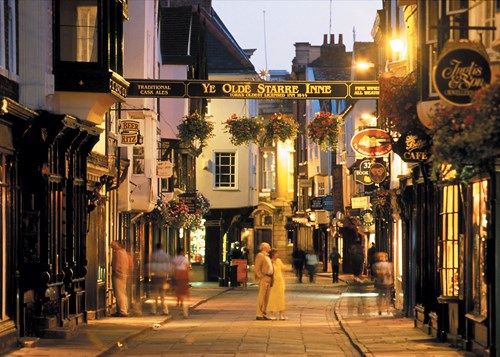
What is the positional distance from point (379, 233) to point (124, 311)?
47.5 feet

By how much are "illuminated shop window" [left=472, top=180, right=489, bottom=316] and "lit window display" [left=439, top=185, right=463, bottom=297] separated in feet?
6.90

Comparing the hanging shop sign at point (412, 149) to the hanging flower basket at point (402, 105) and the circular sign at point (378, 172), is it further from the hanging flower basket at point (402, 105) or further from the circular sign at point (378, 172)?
the circular sign at point (378, 172)

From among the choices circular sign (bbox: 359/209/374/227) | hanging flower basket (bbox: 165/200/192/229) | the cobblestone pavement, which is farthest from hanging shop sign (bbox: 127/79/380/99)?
circular sign (bbox: 359/209/374/227)

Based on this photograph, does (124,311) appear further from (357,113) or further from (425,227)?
(357,113)

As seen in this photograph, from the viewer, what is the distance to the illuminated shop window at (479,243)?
1917cm

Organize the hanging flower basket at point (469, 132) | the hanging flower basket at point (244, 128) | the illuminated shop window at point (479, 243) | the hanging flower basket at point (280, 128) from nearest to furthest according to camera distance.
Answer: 1. the hanging flower basket at point (469, 132)
2. the illuminated shop window at point (479, 243)
3. the hanging flower basket at point (280, 128)
4. the hanging flower basket at point (244, 128)

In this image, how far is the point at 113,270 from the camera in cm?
2988

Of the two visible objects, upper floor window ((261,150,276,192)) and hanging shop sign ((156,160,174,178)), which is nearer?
hanging shop sign ((156,160,174,178))

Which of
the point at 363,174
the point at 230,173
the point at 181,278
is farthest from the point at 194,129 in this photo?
the point at 230,173

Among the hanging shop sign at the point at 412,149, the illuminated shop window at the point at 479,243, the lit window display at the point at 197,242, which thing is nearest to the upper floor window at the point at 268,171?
the lit window display at the point at 197,242

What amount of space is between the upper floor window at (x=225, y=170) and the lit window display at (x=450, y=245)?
34857 mm

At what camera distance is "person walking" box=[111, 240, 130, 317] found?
97.5ft

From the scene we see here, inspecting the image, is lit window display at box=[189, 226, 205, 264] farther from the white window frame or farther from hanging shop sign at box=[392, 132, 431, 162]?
hanging shop sign at box=[392, 132, 431, 162]

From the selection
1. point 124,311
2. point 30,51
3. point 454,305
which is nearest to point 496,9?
point 454,305
